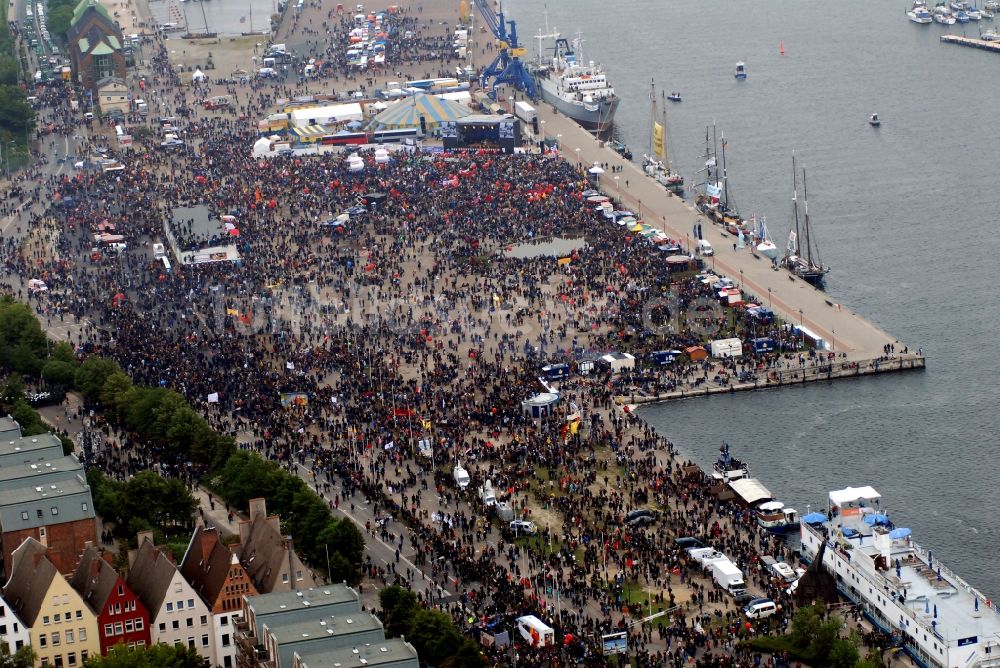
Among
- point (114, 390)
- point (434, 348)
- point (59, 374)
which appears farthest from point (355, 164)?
point (114, 390)

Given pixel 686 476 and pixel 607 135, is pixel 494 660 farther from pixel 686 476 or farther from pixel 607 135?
pixel 607 135

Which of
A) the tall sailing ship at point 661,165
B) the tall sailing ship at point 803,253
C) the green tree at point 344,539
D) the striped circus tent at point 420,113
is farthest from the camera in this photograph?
the striped circus tent at point 420,113

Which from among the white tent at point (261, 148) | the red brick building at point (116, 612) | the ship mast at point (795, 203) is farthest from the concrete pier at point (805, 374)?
the white tent at point (261, 148)

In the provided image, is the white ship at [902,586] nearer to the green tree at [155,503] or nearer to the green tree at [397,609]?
the green tree at [397,609]

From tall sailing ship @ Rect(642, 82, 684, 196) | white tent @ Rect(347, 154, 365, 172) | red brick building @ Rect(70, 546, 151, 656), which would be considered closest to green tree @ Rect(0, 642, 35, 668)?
red brick building @ Rect(70, 546, 151, 656)

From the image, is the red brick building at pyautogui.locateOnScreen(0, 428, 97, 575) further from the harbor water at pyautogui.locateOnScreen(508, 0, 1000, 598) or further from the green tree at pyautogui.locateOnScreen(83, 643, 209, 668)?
the harbor water at pyautogui.locateOnScreen(508, 0, 1000, 598)

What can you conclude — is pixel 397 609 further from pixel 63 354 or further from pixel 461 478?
pixel 63 354

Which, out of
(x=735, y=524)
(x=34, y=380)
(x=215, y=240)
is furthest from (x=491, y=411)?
(x=215, y=240)
